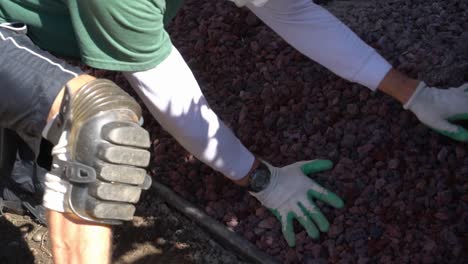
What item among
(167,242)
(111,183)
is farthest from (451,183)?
(111,183)

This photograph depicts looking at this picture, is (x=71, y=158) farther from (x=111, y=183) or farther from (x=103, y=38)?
(x=103, y=38)

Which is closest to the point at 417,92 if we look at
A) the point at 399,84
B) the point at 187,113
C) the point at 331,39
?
the point at 399,84

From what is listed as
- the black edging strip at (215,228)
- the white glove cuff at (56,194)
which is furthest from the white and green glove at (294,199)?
the white glove cuff at (56,194)

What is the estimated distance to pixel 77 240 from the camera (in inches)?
108

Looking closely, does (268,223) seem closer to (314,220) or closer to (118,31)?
(314,220)

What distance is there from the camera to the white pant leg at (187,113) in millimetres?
3186

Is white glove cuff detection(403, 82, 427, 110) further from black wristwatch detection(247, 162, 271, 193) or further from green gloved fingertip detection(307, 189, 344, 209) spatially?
black wristwatch detection(247, 162, 271, 193)

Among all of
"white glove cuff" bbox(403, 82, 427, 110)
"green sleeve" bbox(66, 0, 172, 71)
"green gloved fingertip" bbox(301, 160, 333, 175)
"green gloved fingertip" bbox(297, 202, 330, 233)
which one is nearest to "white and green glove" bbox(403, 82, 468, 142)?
"white glove cuff" bbox(403, 82, 427, 110)

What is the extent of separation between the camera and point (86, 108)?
2707mm

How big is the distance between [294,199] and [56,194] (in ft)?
4.30

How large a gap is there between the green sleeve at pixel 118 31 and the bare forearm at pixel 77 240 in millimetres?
519

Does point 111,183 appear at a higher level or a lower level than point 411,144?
higher

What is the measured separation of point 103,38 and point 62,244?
0.67 meters

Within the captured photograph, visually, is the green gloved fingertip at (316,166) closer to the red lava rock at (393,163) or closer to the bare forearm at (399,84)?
the red lava rock at (393,163)
